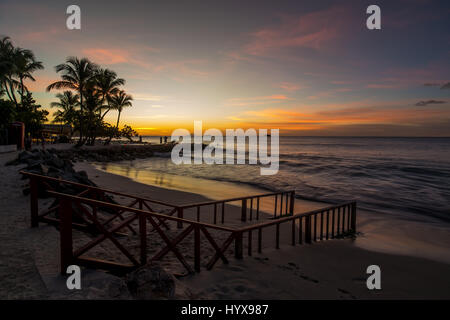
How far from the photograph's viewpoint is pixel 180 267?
16.9 ft

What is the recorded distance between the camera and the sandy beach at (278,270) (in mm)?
3846

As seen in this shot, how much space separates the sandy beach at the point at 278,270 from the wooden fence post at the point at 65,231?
Answer: 10.4 inches

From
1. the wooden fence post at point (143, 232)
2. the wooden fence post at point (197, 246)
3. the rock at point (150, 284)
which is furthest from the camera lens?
the wooden fence post at point (197, 246)

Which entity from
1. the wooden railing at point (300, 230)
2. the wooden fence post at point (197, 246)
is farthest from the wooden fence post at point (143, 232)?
the wooden railing at point (300, 230)

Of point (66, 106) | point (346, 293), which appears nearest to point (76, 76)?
point (66, 106)

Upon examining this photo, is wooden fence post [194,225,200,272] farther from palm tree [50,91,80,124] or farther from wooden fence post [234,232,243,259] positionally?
palm tree [50,91,80,124]

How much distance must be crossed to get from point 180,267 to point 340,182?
20491 millimetres

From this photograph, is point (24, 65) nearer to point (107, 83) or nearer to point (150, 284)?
point (107, 83)

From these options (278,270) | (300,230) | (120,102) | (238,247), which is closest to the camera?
(278,270)

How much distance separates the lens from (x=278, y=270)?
552 centimetres

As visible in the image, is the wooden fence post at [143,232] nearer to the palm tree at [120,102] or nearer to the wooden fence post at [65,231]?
the wooden fence post at [65,231]

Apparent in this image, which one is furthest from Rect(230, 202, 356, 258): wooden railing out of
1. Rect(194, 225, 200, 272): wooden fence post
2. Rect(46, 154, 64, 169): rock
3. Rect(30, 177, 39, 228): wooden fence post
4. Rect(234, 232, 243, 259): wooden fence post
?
Rect(46, 154, 64, 169): rock

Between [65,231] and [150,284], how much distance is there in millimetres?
1689

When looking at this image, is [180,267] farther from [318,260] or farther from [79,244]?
[318,260]
